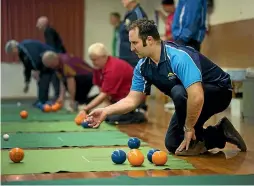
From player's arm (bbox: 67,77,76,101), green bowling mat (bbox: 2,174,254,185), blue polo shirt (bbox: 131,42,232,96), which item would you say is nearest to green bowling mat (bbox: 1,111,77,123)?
player's arm (bbox: 67,77,76,101)

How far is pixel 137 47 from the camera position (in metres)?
3.62

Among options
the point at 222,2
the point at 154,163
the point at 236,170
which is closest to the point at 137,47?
the point at 154,163

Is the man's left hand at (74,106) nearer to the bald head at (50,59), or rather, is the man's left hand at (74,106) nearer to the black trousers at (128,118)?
the bald head at (50,59)

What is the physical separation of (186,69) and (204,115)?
0.48 m

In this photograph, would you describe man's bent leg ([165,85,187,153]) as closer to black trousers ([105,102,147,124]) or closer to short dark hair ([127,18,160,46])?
short dark hair ([127,18,160,46])

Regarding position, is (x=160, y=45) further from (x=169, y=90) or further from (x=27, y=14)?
(x=27, y=14)

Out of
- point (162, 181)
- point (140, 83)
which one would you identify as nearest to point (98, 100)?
point (140, 83)

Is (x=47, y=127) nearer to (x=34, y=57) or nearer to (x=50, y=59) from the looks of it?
(x=50, y=59)

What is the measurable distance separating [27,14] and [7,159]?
7.88m

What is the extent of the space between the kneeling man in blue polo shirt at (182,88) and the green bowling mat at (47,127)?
1.71 m

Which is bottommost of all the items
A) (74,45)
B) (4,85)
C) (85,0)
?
(4,85)

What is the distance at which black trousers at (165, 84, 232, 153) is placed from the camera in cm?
367

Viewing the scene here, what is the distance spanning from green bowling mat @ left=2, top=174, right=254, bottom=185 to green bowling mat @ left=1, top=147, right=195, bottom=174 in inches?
12.1

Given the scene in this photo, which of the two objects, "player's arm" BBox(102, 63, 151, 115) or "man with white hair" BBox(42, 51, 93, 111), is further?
"man with white hair" BBox(42, 51, 93, 111)
